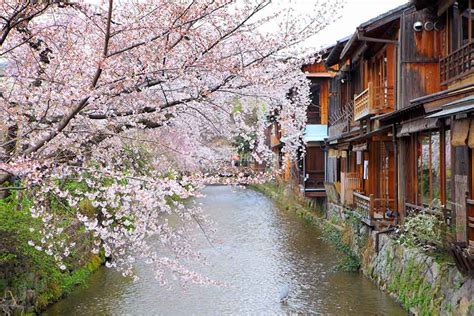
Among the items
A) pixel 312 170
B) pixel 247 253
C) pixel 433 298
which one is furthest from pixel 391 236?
pixel 312 170

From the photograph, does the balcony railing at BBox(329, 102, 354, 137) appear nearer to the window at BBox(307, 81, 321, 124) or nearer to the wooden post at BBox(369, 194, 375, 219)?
the window at BBox(307, 81, 321, 124)

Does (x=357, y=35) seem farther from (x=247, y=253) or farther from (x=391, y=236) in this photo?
(x=247, y=253)

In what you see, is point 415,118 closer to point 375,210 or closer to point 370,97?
point 370,97

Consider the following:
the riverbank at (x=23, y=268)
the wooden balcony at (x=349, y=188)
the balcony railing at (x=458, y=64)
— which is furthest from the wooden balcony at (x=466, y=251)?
the wooden balcony at (x=349, y=188)

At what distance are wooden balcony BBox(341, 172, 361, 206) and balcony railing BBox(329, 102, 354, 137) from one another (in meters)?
2.25

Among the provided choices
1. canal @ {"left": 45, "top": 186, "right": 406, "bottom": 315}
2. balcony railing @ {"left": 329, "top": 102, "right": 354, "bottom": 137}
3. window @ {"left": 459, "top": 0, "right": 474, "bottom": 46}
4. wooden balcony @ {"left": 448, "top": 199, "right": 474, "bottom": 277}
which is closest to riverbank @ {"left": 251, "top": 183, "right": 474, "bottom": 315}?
wooden balcony @ {"left": 448, "top": 199, "right": 474, "bottom": 277}

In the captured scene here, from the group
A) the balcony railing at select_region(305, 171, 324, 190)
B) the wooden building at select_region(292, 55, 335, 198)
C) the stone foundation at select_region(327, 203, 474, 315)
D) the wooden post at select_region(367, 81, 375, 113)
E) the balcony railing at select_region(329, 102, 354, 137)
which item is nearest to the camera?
the stone foundation at select_region(327, 203, 474, 315)

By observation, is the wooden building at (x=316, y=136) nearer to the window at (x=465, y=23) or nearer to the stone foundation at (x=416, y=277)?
the stone foundation at (x=416, y=277)

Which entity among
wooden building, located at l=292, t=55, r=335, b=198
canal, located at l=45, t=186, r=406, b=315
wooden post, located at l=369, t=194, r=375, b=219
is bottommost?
canal, located at l=45, t=186, r=406, b=315

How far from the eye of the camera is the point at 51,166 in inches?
206

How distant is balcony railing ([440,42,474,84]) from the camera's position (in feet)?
28.5

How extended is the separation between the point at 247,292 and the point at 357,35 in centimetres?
742

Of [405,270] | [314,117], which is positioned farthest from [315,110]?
[405,270]

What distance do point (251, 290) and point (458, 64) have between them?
21.0 ft
